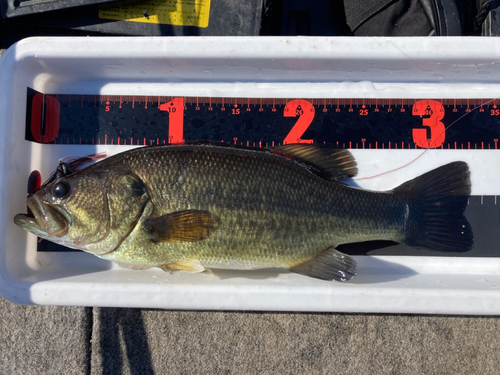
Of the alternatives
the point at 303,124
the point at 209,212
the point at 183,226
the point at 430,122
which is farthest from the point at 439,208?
the point at 183,226

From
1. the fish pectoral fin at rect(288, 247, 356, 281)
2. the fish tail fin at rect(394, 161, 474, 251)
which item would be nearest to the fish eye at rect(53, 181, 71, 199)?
the fish pectoral fin at rect(288, 247, 356, 281)

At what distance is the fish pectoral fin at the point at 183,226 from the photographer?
1.25m

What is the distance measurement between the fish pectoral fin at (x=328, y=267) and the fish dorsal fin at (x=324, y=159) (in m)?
0.36

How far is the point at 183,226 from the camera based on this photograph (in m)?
1.26

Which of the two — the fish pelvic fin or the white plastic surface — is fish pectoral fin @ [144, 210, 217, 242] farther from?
the white plastic surface

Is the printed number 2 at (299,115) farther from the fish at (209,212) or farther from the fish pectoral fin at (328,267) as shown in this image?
the fish pectoral fin at (328,267)

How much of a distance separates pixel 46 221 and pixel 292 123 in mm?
1246

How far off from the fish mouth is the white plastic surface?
29cm

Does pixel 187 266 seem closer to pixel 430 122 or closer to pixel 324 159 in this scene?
pixel 324 159

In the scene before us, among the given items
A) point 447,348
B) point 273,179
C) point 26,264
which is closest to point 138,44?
point 273,179

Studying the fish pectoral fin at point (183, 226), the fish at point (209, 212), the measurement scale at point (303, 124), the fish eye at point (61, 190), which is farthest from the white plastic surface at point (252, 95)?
the fish eye at point (61, 190)

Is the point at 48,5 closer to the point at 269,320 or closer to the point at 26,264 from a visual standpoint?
the point at 26,264

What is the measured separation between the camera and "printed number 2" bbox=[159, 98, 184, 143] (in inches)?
66.2

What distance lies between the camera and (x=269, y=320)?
185 cm
